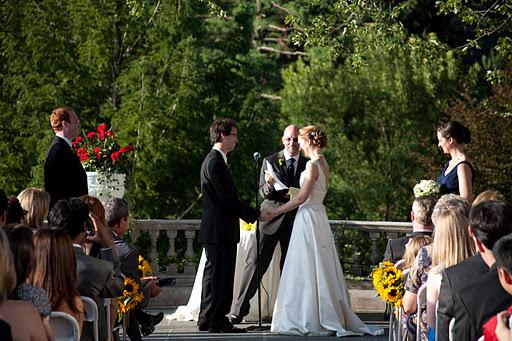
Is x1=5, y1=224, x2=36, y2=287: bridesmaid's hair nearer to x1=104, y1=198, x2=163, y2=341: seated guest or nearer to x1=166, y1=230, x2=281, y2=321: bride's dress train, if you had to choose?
x1=104, y1=198, x2=163, y2=341: seated guest

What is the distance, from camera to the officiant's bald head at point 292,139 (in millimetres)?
12578

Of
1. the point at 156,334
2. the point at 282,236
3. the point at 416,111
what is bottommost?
the point at 156,334

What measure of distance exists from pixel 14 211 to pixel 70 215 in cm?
107

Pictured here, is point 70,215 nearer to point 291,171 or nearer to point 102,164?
point 102,164

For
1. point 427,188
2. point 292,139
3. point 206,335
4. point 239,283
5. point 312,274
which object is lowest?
point 206,335

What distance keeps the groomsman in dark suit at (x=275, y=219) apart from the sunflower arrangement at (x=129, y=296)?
4366 millimetres

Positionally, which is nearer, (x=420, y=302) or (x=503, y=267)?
(x=503, y=267)

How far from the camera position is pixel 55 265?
6242 millimetres

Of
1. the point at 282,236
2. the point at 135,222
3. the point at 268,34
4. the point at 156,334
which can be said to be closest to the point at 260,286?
the point at 282,236

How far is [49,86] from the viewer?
2005cm

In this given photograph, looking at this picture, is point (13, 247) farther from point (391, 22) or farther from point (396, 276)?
point (391, 22)

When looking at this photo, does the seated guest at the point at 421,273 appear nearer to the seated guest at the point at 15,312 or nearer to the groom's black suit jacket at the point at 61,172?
the seated guest at the point at 15,312

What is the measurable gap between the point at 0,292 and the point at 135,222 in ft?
31.8

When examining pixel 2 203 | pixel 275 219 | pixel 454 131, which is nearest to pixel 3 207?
pixel 2 203
